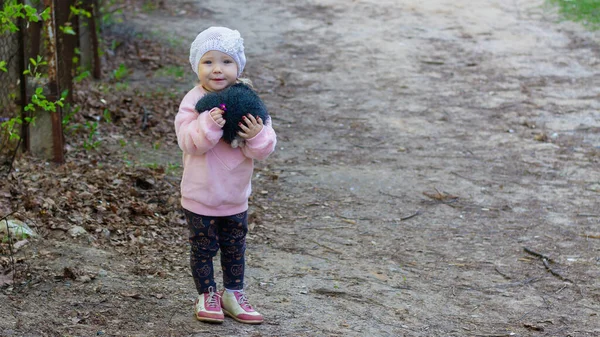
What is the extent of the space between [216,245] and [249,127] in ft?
2.11

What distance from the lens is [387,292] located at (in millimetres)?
4848

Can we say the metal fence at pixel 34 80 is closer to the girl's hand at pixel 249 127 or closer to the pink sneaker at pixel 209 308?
the pink sneaker at pixel 209 308

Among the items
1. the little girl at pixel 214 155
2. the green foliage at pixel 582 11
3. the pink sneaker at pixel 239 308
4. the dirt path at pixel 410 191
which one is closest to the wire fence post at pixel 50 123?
the dirt path at pixel 410 191

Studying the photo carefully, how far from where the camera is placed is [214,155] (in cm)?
377

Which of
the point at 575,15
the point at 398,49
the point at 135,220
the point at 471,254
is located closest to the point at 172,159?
the point at 135,220

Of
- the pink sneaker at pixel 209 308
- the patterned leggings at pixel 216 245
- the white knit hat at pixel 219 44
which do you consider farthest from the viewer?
the pink sneaker at pixel 209 308

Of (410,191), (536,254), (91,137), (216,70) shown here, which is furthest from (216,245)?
(91,137)

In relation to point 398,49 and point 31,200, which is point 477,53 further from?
point 31,200

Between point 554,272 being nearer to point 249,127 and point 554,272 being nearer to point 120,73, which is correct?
point 249,127

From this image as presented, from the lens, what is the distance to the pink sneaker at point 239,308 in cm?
404

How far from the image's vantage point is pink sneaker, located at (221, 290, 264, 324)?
404 cm

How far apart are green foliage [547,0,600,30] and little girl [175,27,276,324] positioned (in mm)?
10456

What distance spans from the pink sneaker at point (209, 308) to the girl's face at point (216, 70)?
39.7 inches

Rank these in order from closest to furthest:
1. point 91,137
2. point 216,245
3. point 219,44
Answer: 1. point 219,44
2. point 216,245
3. point 91,137
